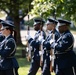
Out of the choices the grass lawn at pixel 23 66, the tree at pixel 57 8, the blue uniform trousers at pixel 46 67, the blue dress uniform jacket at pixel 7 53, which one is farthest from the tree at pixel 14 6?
the blue dress uniform jacket at pixel 7 53

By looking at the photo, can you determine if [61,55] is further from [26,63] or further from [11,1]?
[11,1]

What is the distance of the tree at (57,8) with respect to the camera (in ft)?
37.2

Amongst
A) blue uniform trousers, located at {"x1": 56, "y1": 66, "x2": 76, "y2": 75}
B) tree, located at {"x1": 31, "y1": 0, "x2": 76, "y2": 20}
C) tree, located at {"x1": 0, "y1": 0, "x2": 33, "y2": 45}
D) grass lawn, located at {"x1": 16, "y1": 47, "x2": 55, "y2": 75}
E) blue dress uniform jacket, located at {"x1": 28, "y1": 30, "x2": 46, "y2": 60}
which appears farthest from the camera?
tree, located at {"x1": 0, "y1": 0, "x2": 33, "y2": 45}

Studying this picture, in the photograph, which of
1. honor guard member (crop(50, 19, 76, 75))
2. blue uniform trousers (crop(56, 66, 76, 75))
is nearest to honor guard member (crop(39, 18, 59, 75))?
honor guard member (crop(50, 19, 76, 75))

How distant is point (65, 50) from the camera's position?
8.47 meters

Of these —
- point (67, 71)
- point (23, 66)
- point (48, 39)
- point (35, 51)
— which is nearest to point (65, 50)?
point (67, 71)

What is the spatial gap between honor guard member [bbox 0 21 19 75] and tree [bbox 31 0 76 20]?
3.19 metres

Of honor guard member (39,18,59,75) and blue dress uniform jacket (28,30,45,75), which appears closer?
honor guard member (39,18,59,75)

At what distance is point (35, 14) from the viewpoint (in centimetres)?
1243

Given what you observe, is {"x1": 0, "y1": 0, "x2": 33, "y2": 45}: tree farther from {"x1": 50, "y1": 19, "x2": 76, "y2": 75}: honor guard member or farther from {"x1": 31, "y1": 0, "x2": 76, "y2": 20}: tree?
{"x1": 50, "y1": 19, "x2": 76, "y2": 75}: honor guard member

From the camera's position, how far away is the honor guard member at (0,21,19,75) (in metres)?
8.27

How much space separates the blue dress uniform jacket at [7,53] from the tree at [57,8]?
3.33m

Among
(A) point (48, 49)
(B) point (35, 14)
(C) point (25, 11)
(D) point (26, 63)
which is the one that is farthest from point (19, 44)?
(A) point (48, 49)

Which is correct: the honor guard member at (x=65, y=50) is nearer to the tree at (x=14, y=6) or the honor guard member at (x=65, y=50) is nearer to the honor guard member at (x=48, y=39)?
the honor guard member at (x=48, y=39)
